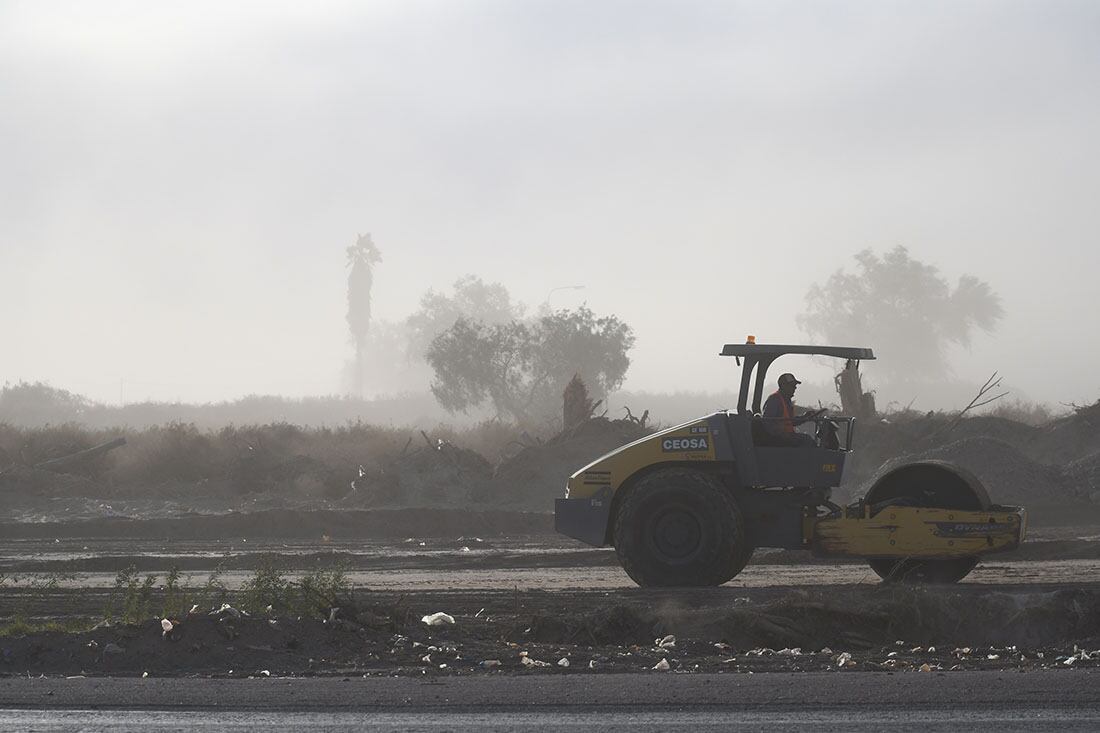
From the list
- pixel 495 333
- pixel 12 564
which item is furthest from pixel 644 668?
pixel 495 333

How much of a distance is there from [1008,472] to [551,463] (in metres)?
9.78

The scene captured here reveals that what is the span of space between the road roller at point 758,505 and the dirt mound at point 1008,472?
1220 cm

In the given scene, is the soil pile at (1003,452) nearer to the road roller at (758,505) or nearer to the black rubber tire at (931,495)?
the black rubber tire at (931,495)

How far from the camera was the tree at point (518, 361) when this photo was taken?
71000mm

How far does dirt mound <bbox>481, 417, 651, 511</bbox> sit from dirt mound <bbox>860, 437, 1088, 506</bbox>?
6.61 m

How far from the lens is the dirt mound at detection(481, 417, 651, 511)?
29453 millimetres

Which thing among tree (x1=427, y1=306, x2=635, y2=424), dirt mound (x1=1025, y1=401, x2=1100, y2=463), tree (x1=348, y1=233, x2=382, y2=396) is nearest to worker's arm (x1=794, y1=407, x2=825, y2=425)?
dirt mound (x1=1025, y1=401, x2=1100, y2=463)

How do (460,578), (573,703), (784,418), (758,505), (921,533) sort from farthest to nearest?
(460,578)
(758,505)
(784,418)
(921,533)
(573,703)

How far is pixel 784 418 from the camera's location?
13305 mm

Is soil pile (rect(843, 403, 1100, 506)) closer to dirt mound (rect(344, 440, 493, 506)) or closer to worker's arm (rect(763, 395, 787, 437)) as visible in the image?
dirt mound (rect(344, 440, 493, 506))

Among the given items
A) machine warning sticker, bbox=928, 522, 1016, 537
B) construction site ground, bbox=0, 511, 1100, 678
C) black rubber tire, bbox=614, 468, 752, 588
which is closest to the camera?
construction site ground, bbox=0, 511, 1100, 678

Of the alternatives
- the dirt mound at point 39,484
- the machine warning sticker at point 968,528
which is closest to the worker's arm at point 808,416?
the machine warning sticker at point 968,528

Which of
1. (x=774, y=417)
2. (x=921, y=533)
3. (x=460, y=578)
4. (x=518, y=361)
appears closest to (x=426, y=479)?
(x=460, y=578)

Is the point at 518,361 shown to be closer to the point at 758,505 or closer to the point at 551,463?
the point at 551,463
